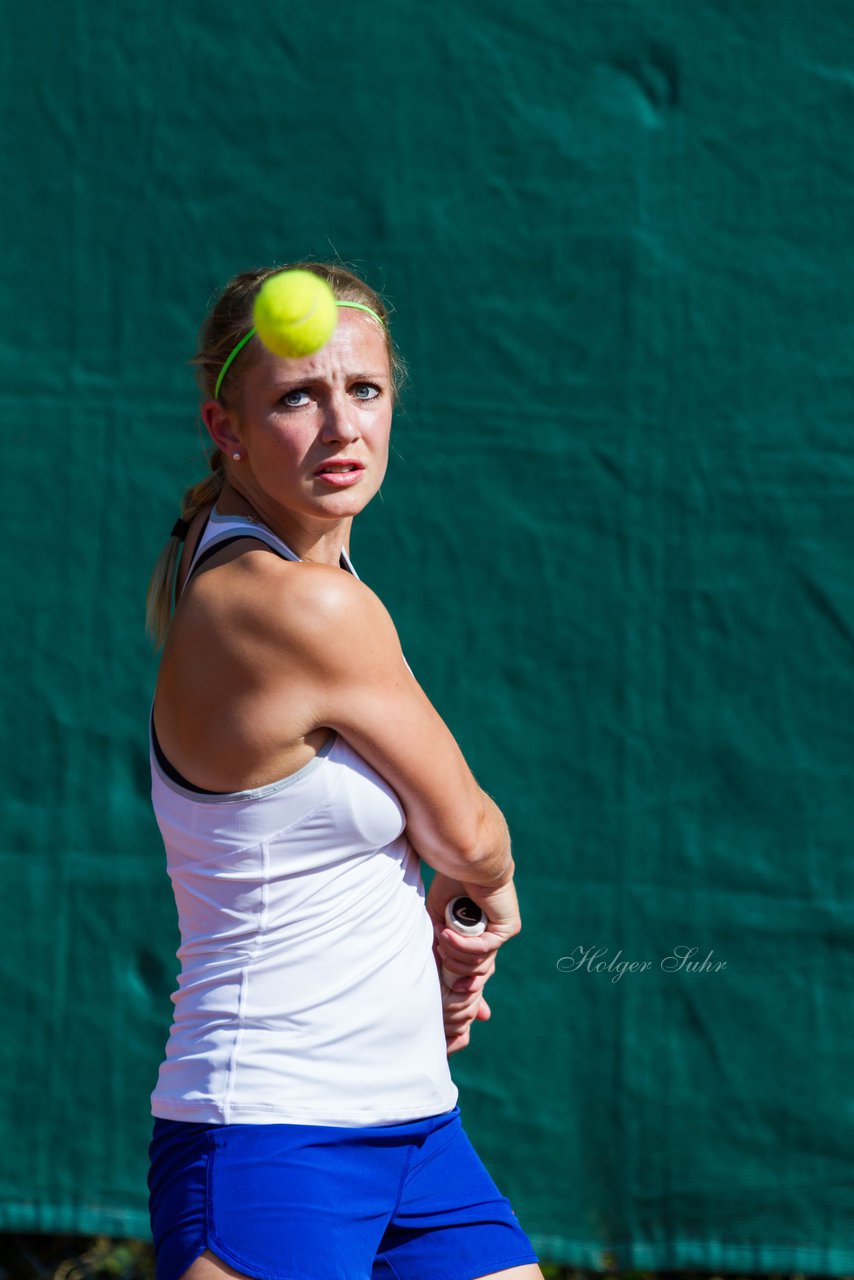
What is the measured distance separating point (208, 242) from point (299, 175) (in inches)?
9.5

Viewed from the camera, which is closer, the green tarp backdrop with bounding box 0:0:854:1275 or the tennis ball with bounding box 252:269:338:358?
the tennis ball with bounding box 252:269:338:358

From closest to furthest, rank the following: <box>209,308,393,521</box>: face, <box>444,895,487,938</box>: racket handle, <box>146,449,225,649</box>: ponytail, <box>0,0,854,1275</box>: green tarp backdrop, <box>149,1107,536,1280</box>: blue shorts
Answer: <box>149,1107,536,1280</box>: blue shorts, <box>209,308,393,521</box>: face, <box>146,449,225,649</box>: ponytail, <box>444,895,487,938</box>: racket handle, <box>0,0,854,1275</box>: green tarp backdrop

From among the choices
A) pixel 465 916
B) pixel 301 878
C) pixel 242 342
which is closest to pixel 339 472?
pixel 242 342

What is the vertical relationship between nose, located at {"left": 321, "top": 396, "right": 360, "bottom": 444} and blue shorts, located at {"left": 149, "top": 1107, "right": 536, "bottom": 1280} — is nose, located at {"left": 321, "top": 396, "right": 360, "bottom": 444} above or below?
above

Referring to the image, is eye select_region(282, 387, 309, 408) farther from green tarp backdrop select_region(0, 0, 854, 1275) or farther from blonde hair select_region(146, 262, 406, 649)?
green tarp backdrop select_region(0, 0, 854, 1275)

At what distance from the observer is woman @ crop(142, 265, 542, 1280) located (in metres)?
1.62

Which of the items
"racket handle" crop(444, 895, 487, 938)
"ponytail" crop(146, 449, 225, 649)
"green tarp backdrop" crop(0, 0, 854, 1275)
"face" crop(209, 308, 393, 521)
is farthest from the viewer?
"green tarp backdrop" crop(0, 0, 854, 1275)

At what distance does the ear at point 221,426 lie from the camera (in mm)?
1859

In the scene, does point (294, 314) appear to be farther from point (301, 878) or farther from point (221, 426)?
point (301, 878)

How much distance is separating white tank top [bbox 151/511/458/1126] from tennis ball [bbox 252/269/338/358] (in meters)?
0.23

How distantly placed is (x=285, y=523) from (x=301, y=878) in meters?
0.47

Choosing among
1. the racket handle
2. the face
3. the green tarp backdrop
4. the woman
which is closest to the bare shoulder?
the woman

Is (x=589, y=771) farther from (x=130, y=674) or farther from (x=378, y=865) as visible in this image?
(x=378, y=865)

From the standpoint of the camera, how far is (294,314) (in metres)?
1.64
